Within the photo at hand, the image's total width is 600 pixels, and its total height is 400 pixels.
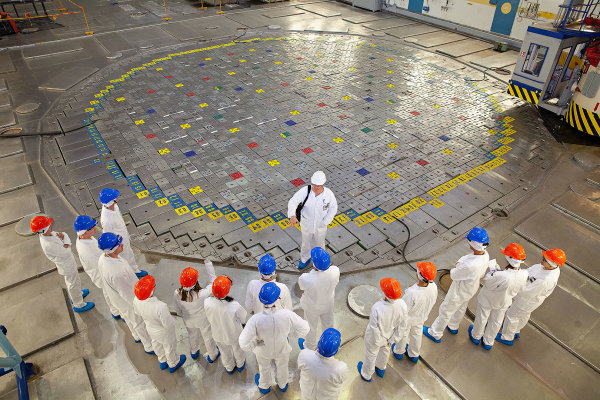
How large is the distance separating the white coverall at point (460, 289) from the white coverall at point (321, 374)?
1818 millimetres

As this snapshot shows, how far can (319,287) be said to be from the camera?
13.8ft

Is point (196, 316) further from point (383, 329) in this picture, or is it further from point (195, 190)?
point (195, 190)

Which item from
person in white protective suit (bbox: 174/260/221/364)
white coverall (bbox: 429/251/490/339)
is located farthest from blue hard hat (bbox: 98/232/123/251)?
white coverall (bbox: 429/251/490/339)

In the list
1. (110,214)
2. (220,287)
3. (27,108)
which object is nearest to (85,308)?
(110,214)

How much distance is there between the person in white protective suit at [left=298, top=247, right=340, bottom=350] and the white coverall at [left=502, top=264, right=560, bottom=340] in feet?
7.19

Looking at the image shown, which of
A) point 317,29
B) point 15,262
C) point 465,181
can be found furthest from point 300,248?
point 317,29

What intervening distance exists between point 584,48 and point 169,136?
10.4m

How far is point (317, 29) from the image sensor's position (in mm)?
15766

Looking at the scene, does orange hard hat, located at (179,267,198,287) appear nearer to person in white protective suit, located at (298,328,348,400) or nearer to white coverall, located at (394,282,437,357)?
person in white protective suit, located at (298,328,348,400)

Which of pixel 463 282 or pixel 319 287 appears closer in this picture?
pixel 319 287

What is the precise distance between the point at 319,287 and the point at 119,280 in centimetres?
232

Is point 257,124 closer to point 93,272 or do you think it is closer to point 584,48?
point 93,272

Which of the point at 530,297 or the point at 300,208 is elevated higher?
the point at 300,208

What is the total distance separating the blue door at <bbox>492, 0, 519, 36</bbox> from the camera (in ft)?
44.6
